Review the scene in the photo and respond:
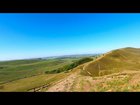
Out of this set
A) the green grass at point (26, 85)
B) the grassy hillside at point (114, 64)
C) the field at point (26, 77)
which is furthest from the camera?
the grassy hillside at point (114, 64)

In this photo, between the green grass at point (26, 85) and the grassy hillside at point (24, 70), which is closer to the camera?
the green grass at point (26, 85)

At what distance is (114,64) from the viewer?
32.6m

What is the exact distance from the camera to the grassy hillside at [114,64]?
2759 centimetres

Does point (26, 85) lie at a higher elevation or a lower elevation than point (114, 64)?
lower

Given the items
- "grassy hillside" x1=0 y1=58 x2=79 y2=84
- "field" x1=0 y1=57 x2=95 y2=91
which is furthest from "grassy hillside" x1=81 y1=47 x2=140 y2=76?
"grassy hillside" x1=0 y1=58 x2=79 y2=84

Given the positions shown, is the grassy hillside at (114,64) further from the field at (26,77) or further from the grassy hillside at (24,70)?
the grassy hillside at (24,70)

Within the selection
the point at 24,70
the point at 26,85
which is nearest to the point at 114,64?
the point at 26,85

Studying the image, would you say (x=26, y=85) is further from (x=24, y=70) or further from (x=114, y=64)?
(x=114, y=64)

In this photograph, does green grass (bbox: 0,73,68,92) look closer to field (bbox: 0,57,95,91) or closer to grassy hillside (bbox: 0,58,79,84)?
field (bbox: 0,57,95,91)

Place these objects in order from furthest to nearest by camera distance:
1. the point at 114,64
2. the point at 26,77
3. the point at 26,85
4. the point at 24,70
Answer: the point at 24,70, the point at 26,77, the point at 114,64, the point at 26,85

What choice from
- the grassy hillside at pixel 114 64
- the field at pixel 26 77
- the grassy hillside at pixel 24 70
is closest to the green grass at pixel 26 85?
the field at pixel 26 77

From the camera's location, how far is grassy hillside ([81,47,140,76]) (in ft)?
90.5
